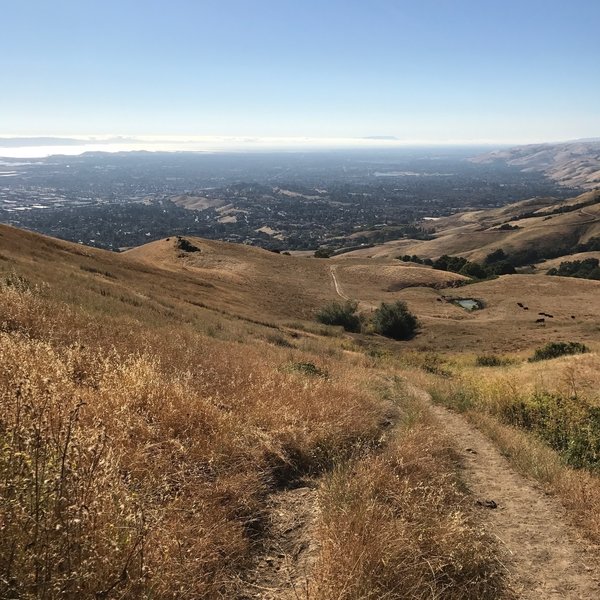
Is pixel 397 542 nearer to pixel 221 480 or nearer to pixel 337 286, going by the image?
pixel 221 480

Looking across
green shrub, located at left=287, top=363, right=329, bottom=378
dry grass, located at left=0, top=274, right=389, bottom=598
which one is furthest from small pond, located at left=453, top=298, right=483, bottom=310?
dry grass, located at left=0, top=274, right=389, bottom=598

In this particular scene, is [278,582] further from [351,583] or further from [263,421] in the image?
[263,421]

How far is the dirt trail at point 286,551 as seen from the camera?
3094 mm

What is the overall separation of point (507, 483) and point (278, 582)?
3822 mm

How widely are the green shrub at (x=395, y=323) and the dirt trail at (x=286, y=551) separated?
107ft

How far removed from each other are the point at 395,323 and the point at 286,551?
33974 millimetres

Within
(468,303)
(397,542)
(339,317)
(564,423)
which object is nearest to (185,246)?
(339,317)

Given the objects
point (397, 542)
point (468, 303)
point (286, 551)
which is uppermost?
point (397, 542)

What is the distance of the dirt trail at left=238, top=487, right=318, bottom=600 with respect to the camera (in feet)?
10.2

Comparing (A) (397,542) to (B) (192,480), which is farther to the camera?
(B) (192,480)

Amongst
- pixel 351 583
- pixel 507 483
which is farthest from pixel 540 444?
pixel 351 583

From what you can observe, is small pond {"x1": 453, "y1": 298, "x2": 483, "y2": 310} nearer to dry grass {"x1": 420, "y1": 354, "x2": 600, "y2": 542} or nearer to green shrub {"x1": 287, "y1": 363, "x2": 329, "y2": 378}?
dry grass {"x1": 420, "y1": 354, "x2": 600, "y2": 542}

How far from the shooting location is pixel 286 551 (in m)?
3.65

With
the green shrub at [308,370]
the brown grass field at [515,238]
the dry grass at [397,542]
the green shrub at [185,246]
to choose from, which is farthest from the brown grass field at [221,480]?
the brown grass field at [515,238]
